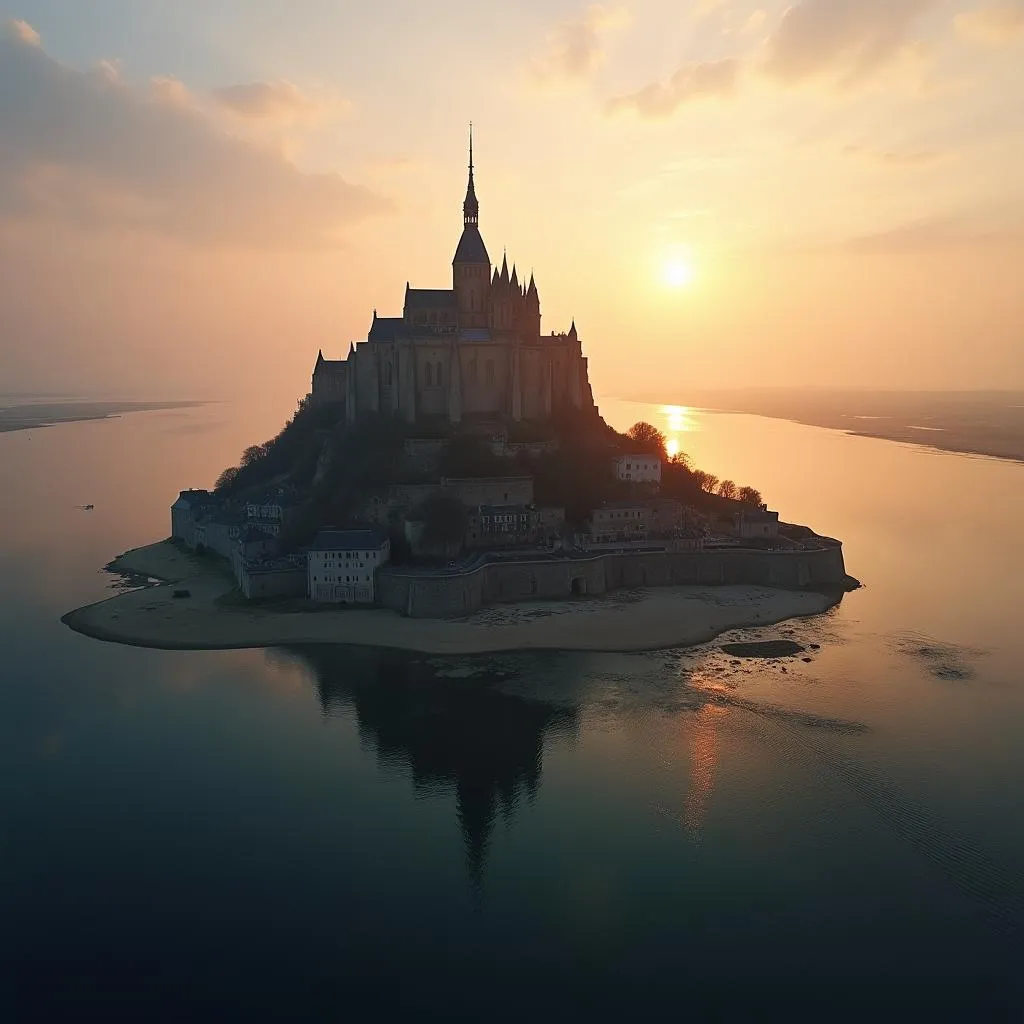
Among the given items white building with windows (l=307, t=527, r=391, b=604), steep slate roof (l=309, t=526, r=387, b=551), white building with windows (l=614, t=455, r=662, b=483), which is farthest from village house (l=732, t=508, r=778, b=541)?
white building with windows (l=307, t=527, r=391, b=604)

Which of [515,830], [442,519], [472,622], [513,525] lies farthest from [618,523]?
[515,830]

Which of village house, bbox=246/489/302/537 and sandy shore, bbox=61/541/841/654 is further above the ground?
village house, bbox=246/489/302/537

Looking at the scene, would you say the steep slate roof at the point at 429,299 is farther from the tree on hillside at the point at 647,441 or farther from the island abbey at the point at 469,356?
the tree on hillside at the point at 647,441

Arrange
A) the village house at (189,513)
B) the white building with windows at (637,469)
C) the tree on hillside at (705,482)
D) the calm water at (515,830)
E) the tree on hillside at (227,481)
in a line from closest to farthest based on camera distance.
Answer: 1. the calm water at (515,830)
2. the white building with windows at (637,469)
3. the village house at (189,513)
4. the tree on hillside at (705,482)
5. the tree on hillside at (227,481)

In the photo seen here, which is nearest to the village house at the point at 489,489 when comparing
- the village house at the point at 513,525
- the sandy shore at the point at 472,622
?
the village house at the point at 513,525

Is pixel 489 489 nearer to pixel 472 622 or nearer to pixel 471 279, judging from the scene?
pixel 472 622

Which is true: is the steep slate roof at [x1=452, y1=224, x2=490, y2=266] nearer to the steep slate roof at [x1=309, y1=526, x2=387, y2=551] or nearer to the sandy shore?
the steep slate roof at [x1=309, y1=526, x2=387, y2=551]
